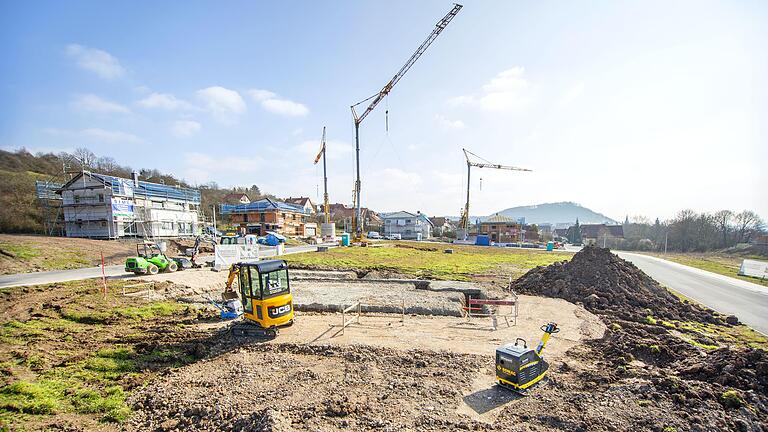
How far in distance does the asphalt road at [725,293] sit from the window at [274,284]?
20.6 meters

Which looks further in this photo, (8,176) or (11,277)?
(8,176)

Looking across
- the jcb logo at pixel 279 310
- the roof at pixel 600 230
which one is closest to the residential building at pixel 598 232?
the roof at pixel 600 230

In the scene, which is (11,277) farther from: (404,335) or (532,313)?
(532,313)

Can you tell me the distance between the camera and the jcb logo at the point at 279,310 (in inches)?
425

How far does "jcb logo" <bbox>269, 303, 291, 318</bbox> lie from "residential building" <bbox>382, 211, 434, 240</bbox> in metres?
71.5

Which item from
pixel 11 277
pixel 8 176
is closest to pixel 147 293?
pixel 11 277

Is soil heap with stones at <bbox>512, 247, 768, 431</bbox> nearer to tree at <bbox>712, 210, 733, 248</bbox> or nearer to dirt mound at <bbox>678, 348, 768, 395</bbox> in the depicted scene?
dirt mound at <bbox>678, 348, 768, 395</bbox>

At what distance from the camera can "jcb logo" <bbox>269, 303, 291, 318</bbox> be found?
10.8 m

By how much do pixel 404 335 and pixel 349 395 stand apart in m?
4.22

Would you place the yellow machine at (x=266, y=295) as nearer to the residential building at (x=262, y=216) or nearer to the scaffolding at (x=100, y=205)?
the scaffolding at (x=100, y=205)

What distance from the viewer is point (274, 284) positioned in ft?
36.0

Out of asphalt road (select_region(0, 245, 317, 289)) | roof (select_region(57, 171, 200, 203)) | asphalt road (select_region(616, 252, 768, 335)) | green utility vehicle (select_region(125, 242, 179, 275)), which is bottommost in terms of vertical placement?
asphalt road (select_region(616, 252, 768, 335))

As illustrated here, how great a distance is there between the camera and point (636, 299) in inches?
660

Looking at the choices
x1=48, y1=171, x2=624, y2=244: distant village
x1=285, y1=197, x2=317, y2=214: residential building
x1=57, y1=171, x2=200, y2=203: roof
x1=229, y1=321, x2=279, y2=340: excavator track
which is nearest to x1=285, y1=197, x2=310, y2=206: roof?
x1=285, y1=197, x2=317, y2=214: residential building
